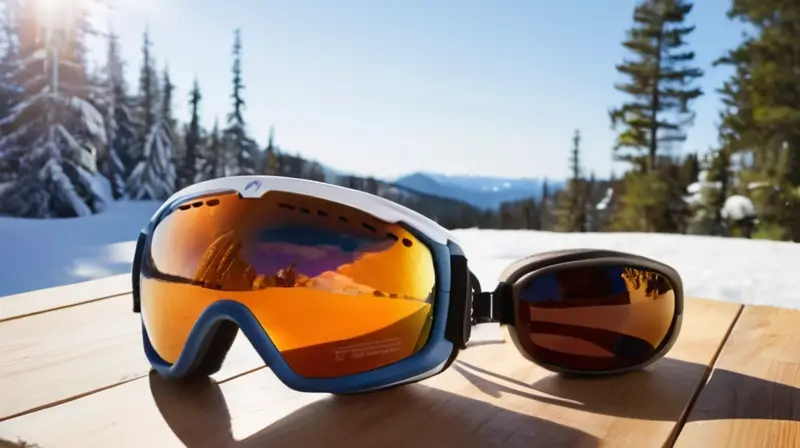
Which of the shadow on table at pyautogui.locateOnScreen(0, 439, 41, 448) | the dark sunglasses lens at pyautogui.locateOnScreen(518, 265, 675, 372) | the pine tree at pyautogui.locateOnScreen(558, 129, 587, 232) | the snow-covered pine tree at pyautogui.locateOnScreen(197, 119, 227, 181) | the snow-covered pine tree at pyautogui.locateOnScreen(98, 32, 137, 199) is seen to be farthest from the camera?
the pine tree at pyautogui.locateOnScreen(558, 129, 587, 232)

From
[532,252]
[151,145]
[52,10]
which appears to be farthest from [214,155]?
[532,252]

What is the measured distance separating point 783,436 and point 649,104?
30.9 feet

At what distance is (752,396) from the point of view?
444mm

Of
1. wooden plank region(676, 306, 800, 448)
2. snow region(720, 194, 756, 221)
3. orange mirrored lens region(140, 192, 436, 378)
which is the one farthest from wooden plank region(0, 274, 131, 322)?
snow region(720, 194, 756, 221)

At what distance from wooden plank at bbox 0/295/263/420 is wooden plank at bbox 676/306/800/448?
333mm

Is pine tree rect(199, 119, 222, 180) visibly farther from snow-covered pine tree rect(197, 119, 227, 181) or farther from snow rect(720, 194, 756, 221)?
snow rect(720, 194, 756, 221)

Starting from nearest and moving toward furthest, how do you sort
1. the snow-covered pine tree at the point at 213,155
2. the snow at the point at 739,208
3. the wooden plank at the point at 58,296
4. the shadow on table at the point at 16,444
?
the shadow on table at the point at 16,444 < the wooden plank at the point at 58,296 < the snow at the point at 739,208 < the snow-covered pine tree at the point at 213,155

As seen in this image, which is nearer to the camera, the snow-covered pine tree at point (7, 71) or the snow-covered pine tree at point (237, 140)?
the snow-covered pine tree at point (7, 71)

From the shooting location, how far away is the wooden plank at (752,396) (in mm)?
368

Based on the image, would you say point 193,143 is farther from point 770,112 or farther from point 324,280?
point 324,280

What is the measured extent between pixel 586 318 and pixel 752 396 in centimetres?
12

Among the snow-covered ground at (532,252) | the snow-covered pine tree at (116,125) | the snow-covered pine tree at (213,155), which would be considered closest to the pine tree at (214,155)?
the snow-covered pine tree at (213,155)

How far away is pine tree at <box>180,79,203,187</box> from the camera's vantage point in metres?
8.46

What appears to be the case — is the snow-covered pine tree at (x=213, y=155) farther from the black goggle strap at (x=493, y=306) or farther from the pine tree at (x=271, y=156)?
the black goggle strap at (x=493, y=306)
